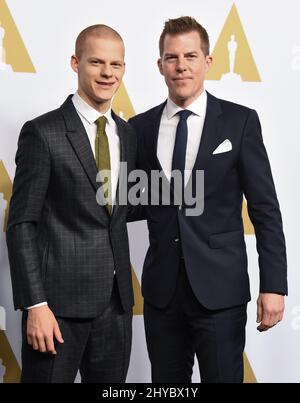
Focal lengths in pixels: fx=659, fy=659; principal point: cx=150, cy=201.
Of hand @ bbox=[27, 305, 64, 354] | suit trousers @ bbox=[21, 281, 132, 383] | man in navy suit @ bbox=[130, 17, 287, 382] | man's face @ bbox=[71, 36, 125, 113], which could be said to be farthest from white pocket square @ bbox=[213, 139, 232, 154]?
hand @ bbox=[27, 305, 64, 354]

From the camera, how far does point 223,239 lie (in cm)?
179

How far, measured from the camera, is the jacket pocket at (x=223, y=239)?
1.79m

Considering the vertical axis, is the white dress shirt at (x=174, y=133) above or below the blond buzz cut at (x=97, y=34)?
below

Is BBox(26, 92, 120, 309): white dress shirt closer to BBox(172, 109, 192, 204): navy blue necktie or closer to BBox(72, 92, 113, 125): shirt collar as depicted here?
BBox(72, 92, 113, 125): shirt collar

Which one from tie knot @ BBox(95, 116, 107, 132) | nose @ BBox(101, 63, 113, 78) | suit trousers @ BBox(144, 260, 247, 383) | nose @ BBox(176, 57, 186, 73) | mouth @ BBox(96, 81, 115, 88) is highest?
nose @ BBox(176, 57, 186, 73)

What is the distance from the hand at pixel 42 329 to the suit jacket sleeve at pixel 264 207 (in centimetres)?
59

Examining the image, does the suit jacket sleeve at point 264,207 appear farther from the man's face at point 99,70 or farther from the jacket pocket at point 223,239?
the man's face at point 99,70

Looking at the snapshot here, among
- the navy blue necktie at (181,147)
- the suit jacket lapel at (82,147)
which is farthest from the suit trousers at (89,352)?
the navy blue necktie at (181,147)

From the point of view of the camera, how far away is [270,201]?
179 centimetres

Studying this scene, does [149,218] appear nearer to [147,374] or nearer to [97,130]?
[97,130]

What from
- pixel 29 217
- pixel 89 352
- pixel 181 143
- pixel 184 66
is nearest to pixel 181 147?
pixel 181 143

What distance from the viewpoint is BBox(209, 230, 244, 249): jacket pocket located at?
179 cm
